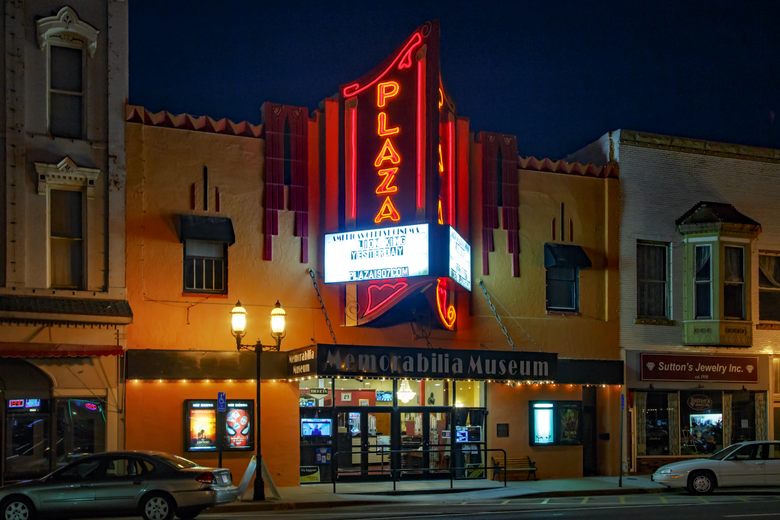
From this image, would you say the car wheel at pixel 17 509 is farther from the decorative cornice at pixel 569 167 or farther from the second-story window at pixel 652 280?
the second-story window at pixel 652 280

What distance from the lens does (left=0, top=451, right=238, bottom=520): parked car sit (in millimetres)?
17438

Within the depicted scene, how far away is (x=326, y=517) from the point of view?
18859 mm

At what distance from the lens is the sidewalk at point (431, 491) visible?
21.8m

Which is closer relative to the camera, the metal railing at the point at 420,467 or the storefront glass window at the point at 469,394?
the metal railing at the point at 420,467

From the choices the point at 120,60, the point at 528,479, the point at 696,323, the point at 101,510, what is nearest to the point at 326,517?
the point at 101,510

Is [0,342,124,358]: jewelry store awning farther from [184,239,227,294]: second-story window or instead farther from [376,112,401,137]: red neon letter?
[376,112,401,137]: red neon letter

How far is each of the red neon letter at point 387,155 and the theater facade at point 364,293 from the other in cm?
7

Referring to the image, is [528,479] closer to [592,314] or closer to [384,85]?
[592,314]

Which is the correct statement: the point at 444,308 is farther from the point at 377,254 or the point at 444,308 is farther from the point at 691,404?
the point at 691,404

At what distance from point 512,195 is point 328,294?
658 cm

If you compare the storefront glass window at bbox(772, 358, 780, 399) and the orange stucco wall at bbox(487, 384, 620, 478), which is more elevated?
the storefront glass window at bbox(772, 358, 780, 399)

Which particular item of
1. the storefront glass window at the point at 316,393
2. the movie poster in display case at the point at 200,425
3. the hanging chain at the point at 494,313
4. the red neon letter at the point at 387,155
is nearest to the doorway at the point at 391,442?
the storefront glass window at the point at 316,393

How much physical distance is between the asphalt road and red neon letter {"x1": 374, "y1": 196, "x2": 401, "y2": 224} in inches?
281

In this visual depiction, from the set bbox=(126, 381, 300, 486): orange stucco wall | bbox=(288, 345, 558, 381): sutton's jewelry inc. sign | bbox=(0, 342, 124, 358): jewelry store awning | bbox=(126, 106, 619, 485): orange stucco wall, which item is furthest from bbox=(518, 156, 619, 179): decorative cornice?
bbox=(0, 342, 124, 358): jewelry store awning
